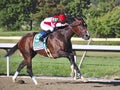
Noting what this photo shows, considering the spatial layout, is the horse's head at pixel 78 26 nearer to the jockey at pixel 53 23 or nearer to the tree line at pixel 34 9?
the jockey at pixel 53 23

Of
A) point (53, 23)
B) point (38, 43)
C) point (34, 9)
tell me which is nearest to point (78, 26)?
point (53, 23)

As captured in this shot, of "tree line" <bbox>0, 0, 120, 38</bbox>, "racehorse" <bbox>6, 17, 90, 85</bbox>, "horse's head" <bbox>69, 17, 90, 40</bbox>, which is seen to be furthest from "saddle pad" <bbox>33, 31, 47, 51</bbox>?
"tree line" <bbox>0, 0, 120, 38</bbox>

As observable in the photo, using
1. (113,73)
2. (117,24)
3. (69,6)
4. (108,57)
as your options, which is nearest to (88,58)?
(108,57)

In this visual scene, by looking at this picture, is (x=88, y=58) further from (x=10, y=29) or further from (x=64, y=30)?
(x=10, y=29)

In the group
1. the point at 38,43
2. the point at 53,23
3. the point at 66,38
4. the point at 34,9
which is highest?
the point at 53,23

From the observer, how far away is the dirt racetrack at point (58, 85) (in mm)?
9180

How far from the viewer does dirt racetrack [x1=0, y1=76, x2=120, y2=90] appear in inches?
361

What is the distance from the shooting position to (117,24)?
97.1 ft

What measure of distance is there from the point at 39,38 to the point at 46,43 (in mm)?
197

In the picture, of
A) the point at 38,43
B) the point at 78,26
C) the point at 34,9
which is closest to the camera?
the point at 78,26

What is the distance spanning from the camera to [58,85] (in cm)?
966

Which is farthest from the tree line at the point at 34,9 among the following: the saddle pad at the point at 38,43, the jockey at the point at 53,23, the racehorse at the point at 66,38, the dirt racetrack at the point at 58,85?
the racehorse at the point at 66,38

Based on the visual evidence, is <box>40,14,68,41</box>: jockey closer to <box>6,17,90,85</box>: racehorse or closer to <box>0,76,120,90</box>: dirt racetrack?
<box>6,17,90,85</box>: racehorse

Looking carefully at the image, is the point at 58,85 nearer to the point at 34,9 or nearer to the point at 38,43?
the point at 38,43
